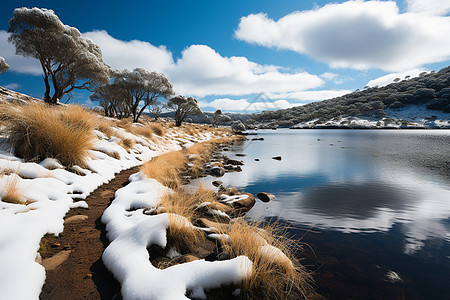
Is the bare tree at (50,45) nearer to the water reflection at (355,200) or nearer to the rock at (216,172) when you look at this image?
the rock at (216,172)

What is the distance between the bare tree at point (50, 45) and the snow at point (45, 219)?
58.1 feet

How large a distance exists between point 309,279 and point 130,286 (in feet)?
7.96

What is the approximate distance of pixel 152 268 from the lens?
2082mm

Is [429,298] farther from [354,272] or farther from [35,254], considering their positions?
[35,254]

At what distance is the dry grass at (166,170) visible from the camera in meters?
6.11

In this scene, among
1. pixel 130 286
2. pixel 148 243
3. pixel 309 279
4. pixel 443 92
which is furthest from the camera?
pixel 443 92

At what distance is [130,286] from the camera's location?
182cm

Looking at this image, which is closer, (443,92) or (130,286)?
(130,286)

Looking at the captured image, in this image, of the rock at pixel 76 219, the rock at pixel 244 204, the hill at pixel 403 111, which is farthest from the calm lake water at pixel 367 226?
the hill at pixel 403 111

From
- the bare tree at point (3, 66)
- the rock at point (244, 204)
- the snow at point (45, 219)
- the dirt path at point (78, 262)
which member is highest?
the bare tree at point (3, 66)

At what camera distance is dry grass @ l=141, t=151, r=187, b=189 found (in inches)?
241

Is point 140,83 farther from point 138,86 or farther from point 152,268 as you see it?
point 152,268

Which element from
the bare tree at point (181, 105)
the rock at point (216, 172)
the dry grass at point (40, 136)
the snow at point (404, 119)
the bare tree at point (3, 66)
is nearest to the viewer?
the dry grass at point (40, 136)

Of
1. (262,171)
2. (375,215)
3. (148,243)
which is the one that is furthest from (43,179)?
(262,171)
